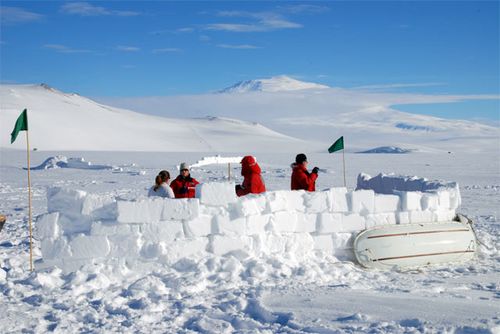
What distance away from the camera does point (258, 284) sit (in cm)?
694

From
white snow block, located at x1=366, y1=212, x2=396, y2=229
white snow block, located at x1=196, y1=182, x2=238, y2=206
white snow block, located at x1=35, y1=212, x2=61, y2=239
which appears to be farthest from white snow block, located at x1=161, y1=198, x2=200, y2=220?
white snow block, located at x1=366, y1=212, x2=396, y2=229

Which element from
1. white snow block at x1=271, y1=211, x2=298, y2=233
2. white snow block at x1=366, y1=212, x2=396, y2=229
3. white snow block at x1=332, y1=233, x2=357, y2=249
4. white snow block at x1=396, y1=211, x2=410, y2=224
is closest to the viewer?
white snow block at x1=271, y1=211, x2=298, y2=233

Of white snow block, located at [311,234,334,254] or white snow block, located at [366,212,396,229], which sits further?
white snow block, located at [366,212,396,229]

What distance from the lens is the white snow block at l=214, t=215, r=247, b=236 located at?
7602 millimetres

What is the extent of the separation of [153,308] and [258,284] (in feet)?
4.22

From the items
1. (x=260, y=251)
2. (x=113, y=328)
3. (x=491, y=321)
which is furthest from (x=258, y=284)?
(x=491, y=321)

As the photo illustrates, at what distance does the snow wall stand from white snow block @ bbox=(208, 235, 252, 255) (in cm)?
1

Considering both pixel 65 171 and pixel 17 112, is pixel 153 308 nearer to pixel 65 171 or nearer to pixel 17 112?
pixel 65 171

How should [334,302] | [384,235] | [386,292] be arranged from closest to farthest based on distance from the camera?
[334,302] < [386,292] < [384,235]

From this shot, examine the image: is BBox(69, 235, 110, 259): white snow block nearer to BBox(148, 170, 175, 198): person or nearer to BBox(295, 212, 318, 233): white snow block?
BBox(148, 170, 175, 198): person

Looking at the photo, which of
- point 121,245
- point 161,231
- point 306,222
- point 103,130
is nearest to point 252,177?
point 306,222

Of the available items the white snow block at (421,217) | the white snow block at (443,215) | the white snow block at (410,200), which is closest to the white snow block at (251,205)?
the white snow block at (410,200)

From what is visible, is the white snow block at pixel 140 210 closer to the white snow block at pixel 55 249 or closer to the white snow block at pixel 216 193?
the white snow block at pixel 216 193

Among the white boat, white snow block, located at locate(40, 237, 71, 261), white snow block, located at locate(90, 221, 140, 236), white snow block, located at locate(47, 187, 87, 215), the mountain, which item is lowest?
the white boat
